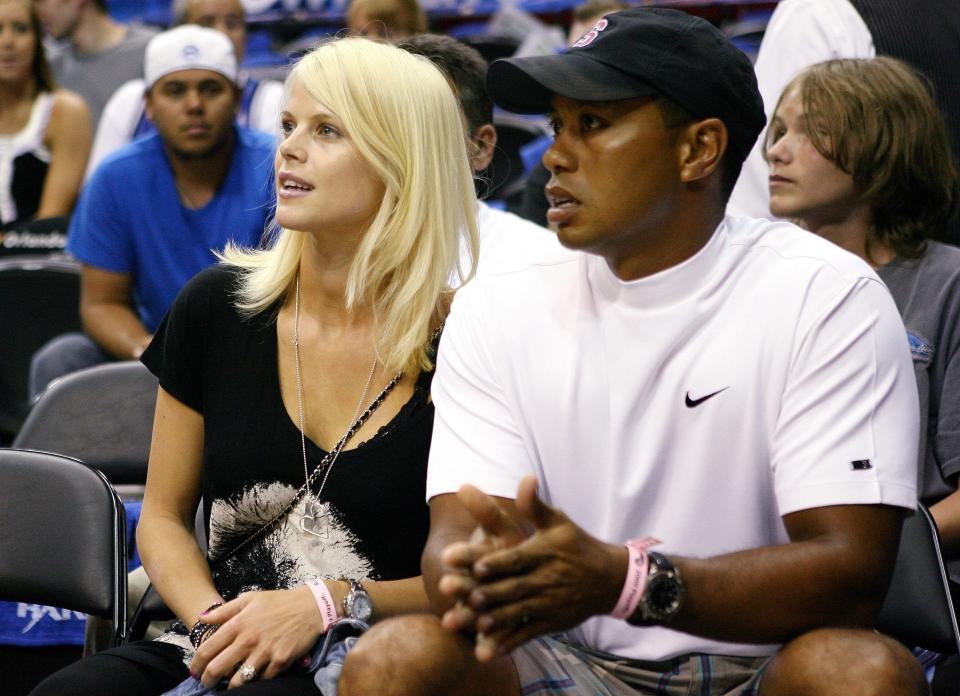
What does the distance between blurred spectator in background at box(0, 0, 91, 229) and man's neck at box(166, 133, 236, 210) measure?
4.69 feet

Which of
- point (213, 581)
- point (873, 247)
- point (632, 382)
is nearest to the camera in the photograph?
point (632, 382)

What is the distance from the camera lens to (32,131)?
570 cm

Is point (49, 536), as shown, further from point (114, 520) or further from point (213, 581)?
point (213, 581)

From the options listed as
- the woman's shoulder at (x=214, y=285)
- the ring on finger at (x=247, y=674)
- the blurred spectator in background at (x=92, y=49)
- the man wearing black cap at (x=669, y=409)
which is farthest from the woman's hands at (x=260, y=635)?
the blurred spectator in background at (x=92, y=49)

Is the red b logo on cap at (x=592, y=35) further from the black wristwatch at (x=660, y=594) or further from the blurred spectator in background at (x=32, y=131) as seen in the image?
the blurred spectator in background at (x=32, y=131)

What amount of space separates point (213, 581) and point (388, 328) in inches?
22.5

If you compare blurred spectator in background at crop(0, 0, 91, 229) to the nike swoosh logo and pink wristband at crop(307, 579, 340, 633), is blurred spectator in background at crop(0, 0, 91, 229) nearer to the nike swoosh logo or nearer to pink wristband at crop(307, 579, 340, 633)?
pink wristband at crop(307, 579, 340, 633)

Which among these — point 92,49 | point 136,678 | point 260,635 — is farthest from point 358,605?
point 92,49

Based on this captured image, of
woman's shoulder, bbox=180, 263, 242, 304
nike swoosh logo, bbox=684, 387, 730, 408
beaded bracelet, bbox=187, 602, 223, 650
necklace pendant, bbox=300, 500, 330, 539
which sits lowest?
beaded bracelet, bbox=187, 602, 223, 650

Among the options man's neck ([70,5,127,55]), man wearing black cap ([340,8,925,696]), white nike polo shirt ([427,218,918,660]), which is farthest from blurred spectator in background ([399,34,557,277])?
man's neck ([70,5,127,55])

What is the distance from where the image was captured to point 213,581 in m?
2.45

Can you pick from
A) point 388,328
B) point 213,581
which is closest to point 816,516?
point 388,328

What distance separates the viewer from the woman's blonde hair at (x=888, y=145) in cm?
296

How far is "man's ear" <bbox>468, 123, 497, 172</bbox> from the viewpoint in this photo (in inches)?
134
